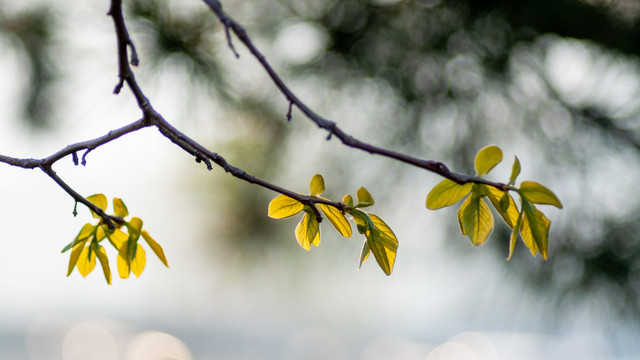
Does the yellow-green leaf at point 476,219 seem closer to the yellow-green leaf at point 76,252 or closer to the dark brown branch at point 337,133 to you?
the dark brown branch at point 337,133

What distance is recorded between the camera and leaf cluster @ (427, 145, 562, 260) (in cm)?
11

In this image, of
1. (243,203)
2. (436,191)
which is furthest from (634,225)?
(436,191)

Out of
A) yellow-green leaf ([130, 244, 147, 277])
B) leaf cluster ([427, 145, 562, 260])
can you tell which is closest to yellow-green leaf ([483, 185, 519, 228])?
leaf cluster ([427, 145, 562, 260])

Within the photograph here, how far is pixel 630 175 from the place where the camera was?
0.78 meters

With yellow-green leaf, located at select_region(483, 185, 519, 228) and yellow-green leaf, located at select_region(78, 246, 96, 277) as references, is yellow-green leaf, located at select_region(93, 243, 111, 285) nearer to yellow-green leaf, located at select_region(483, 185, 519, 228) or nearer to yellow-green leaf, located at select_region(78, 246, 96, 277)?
yellow-green leaf, located at select_region(78, 246, 96, 277)

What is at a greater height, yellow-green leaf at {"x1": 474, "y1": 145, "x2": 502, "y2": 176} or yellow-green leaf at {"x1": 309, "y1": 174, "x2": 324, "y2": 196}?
yellow-green leaf at {"x1": 474, "y1": 145, "x2": 502, "y2": 176}

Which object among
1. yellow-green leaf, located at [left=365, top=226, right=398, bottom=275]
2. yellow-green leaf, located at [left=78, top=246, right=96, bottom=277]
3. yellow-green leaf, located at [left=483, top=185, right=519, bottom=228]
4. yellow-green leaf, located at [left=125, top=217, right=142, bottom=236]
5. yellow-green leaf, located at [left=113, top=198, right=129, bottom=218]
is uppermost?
yellow-green leaf, located at [left=483, top=185, right=519, bottom=228]

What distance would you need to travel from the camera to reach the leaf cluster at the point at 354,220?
0.42 ft

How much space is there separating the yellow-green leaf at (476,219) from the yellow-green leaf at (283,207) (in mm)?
48

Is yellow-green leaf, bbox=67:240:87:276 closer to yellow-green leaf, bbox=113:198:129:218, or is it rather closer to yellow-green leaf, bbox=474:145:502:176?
yellow-green leaf, bbox=113:198:129:218

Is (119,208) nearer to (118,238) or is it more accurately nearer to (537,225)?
(118,238)

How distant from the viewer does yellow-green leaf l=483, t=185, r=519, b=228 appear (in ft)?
0.38

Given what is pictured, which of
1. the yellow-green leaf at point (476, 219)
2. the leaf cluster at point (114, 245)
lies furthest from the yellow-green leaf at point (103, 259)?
the yellow-green leaf at point (476, 219)

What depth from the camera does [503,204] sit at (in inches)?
4.6
